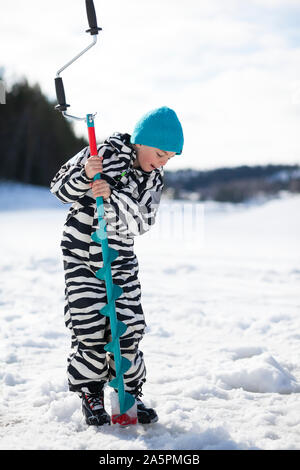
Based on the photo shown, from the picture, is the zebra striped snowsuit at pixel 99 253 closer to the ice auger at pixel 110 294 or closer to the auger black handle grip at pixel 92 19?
the ice auger at pixel 110 294

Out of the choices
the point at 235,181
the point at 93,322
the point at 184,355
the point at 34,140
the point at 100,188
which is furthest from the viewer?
the point at 235,181

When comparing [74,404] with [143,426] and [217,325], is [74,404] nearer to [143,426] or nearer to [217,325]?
[143,426]

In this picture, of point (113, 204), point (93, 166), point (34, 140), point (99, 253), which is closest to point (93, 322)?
point (99, 253)

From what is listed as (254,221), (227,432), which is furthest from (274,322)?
(254,221)

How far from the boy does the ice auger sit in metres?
0.05

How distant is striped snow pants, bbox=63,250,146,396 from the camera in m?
1.89

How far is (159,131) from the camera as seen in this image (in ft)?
6.11

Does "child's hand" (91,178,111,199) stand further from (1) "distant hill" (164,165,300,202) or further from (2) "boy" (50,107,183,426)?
(1) "distant hill" (164,165,300,202)

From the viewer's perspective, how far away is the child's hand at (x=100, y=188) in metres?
1.78

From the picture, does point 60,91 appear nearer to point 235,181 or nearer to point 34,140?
point 34,140

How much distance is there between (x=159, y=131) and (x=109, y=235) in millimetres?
448

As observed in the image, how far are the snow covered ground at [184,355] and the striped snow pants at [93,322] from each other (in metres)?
0.20

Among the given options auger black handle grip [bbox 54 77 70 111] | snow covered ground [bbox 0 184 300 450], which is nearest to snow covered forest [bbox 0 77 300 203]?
snow covered ground [bbox 0 184 300 450]
